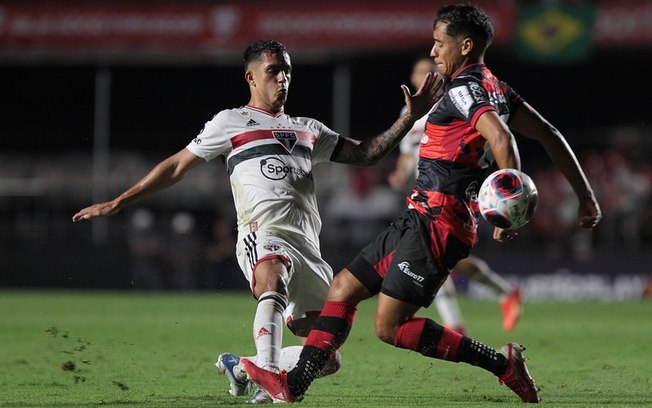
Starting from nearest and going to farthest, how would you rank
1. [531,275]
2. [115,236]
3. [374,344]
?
[374,344]
[531,275]
[115,236]

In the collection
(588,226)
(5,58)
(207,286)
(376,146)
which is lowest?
(207,286)

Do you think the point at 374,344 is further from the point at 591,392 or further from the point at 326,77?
the point at 326,77

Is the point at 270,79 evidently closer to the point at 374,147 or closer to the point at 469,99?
the point at 374,147

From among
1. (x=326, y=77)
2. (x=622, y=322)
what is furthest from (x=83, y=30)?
(x=622, y=322)

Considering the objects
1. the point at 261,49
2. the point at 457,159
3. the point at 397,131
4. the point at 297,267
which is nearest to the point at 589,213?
the point at 457,159

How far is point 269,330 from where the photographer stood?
20.5 ft

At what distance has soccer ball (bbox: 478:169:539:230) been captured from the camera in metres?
5.65

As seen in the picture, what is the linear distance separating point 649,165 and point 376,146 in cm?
1357

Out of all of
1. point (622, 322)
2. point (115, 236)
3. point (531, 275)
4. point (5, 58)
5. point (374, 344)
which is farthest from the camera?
point (5, 58)

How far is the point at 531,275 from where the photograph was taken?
1941cm

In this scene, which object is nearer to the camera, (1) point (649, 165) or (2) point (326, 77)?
(1) point (649, 165)

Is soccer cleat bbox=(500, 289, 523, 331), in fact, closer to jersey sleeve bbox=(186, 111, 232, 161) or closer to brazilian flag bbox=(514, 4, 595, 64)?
jersey sleeve bbox=(186, 111, 232, 161)

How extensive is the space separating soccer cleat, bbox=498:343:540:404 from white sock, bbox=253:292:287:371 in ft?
4.03

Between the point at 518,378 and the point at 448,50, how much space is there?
1.82 metres
